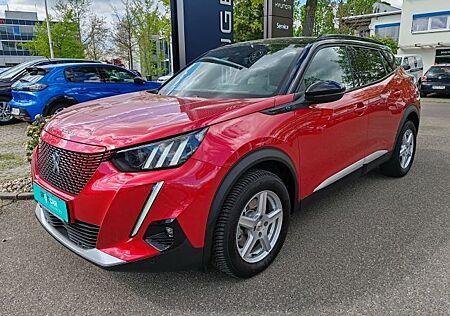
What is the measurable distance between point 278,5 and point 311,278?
719 centimetres

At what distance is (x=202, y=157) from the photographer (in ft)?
6.93

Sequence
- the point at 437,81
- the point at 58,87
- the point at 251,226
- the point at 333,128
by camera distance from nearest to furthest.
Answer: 1. the point at 251,226
2. the point at 333,128
3. the point at 58,87
4. the point at 437,81

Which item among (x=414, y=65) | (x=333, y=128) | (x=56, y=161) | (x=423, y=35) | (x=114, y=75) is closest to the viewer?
(x=56, y=161)

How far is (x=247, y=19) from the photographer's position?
18.2 m

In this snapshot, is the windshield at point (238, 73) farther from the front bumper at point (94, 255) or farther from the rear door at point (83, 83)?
the rear door at point (83, 83)

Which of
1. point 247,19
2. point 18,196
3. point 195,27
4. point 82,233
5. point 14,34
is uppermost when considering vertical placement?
point 14,34

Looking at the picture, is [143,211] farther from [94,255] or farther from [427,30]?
[427,30]

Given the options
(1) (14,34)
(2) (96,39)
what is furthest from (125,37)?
(1) (14,34)

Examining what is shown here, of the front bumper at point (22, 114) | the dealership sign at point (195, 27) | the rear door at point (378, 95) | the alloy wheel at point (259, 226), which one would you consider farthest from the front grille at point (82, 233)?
the front bumper at point (22, 114)

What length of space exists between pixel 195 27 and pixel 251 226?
4206mm

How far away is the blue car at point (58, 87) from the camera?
7699mm

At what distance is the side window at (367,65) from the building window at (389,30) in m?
31.8

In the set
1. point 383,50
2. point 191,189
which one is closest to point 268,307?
point 191,189

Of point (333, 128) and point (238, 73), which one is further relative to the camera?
point (238, 73)
